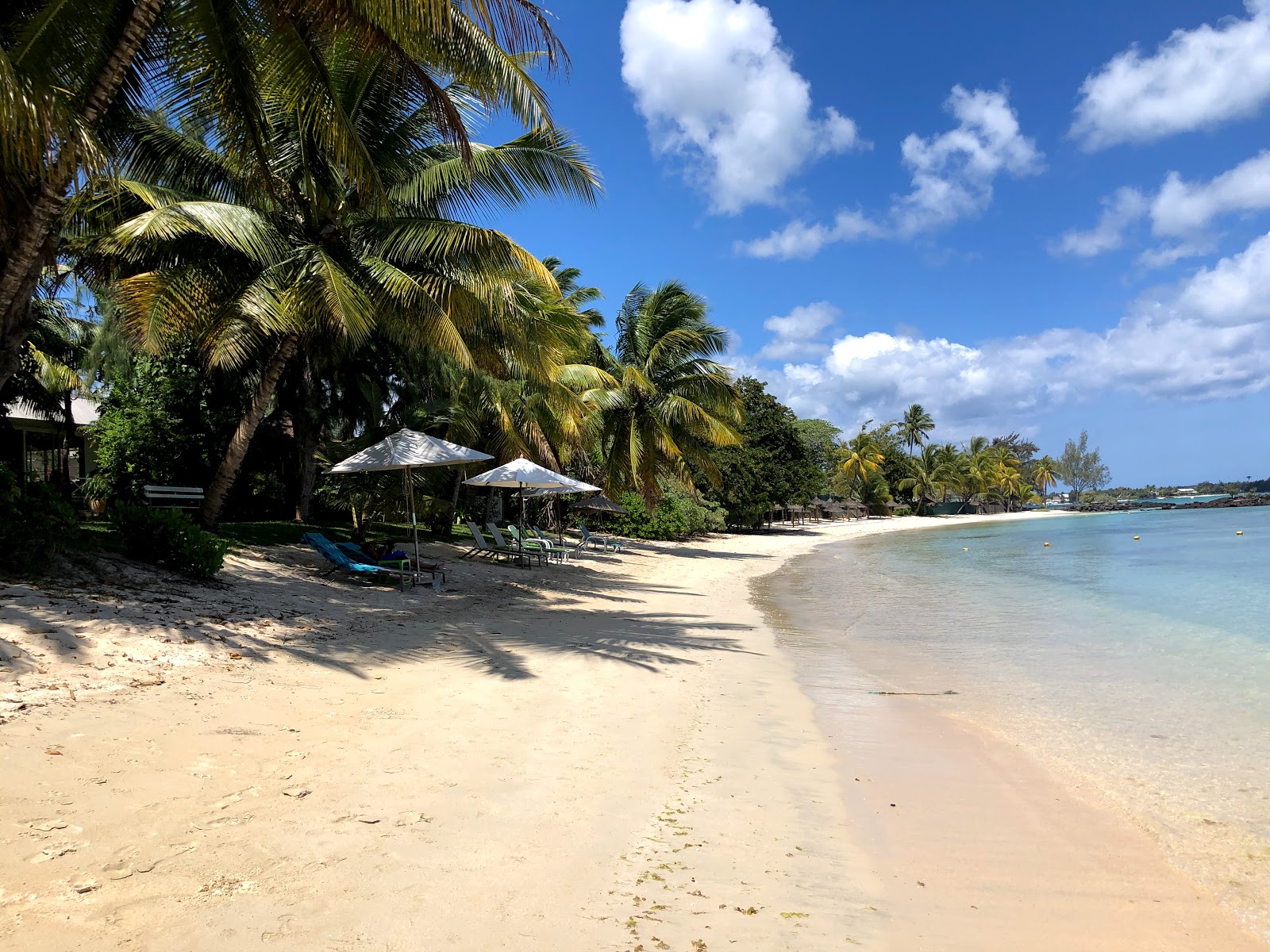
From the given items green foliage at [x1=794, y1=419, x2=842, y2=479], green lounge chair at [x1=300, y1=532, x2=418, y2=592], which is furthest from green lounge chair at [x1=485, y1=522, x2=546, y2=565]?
green foliage at [x1=794, y1=419, x2=842, y2=479]

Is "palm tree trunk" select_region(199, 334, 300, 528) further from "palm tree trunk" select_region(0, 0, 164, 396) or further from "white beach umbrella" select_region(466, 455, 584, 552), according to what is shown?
"white beach umbrella" select_region(466, 455, 584, 552)

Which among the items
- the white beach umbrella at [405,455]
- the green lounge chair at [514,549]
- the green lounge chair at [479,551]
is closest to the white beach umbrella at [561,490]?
the green lounge chair at [514,549]

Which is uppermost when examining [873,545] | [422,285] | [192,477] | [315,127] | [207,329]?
[315,127]

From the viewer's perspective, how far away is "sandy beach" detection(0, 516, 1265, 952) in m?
2.62

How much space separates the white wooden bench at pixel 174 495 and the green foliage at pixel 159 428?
0.51 m

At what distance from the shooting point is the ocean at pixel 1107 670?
4.28m

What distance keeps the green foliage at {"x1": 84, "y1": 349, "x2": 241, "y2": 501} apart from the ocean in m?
12.2

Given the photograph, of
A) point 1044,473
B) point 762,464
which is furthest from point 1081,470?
point 762,464

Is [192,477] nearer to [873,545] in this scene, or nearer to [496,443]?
[496,443]

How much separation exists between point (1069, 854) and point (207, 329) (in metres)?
11.1

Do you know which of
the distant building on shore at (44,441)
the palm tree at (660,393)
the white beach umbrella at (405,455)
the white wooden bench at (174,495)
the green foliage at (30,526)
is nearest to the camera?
the green foliage at (30,526)

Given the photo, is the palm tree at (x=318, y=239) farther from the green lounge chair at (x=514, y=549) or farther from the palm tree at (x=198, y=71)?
the green lounge chair at (x=514, y=549)

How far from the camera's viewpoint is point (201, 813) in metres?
3.17

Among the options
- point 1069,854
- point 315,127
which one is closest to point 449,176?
point 315,127
